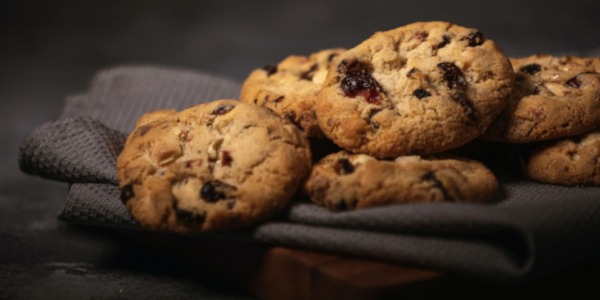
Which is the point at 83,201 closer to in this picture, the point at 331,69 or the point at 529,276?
the point at 331,69

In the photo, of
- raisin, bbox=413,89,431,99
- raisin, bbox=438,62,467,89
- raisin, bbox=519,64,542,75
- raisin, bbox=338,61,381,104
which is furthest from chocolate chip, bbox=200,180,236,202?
raisin, bbox=519,64,542,75

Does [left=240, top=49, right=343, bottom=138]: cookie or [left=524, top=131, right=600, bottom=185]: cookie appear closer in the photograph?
[left=524, top=131, right=600, bottom=185]: cookie

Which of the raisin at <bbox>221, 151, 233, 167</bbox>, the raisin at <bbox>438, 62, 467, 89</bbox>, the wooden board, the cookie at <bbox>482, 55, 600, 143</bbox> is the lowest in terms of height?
the wooden board

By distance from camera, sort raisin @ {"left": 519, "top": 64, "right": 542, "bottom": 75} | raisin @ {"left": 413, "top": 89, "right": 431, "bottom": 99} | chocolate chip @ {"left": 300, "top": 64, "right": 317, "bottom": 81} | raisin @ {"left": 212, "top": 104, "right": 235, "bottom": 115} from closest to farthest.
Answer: raisin @ {"left": 413, "top": 89, "right": 431, "bottom": 99}, raisin @ {"left": 212, "top": 104, "right": 235, "bottom": 115}, raisin @ {"left": 519, "top": 64, "right": 542, "bottom": 75}, chocolate chip @ {"left": 300, "top": 64, "right": 317, "bottom": 81}

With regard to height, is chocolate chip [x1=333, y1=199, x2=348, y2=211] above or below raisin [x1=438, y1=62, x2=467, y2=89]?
below

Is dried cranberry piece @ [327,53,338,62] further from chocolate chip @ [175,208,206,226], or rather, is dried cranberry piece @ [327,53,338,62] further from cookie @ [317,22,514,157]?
chocolate chip @ [175,208,206,226]

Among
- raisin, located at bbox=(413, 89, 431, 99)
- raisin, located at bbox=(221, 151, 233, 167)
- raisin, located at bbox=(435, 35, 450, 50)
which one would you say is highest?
raisin, located at bbox=(435, 35, 450, 50)

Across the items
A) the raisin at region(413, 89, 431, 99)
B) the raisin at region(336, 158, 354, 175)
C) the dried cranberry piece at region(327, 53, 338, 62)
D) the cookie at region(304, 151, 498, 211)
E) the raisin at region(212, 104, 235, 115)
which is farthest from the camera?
the dried cranberry piece at region(327, 53, 338, 62)

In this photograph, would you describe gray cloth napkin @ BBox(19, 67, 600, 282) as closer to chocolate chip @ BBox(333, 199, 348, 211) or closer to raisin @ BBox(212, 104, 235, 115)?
chocolate chip @ BBox(333, 199, 348, 211)

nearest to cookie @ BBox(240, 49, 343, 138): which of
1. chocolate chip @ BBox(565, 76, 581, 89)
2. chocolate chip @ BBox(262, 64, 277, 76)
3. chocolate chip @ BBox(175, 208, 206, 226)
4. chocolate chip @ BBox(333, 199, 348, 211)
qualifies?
chocolate chip @ BBox(262, 64, 277, 76)
